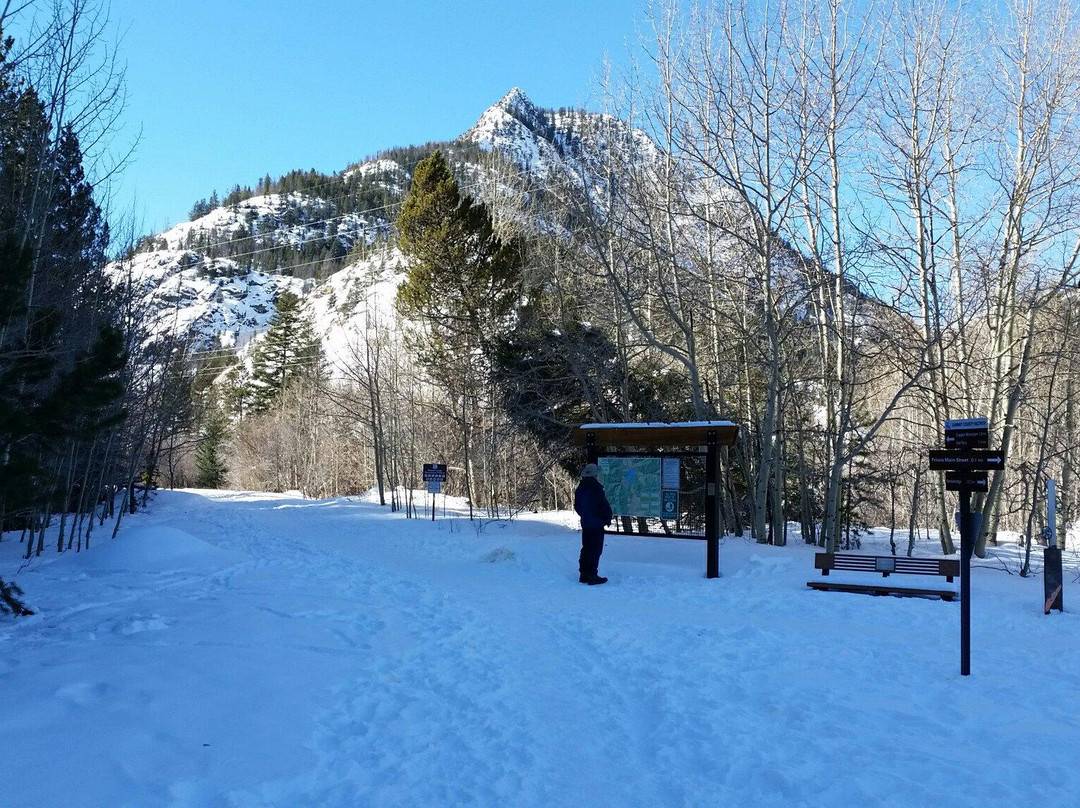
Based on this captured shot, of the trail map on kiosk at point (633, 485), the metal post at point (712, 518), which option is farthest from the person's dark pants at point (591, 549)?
the metal post at point (712, 518)

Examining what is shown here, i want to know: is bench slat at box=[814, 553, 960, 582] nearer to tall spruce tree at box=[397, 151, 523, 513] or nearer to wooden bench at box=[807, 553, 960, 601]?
wooden bench at box=[807, 553, 960, 601]

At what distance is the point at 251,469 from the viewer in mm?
49719

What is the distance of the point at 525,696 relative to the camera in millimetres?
5391

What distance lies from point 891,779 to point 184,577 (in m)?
9.38

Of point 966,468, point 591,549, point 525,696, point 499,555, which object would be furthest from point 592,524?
point 966,468

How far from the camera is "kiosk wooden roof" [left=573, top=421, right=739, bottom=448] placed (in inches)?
436

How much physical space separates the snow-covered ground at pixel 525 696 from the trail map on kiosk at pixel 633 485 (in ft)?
5.93

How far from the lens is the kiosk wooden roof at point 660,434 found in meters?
11.1

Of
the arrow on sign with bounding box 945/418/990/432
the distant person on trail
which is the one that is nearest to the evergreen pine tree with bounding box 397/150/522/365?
the distant person on trail

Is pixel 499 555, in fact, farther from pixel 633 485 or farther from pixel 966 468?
pixel 966 468

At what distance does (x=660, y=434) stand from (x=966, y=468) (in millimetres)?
5844

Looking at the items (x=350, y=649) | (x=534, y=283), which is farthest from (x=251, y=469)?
(x=350, y=649)

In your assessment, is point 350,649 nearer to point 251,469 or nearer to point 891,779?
point 891,779

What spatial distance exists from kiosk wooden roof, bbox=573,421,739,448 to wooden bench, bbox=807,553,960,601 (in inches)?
85.8
